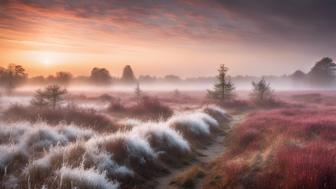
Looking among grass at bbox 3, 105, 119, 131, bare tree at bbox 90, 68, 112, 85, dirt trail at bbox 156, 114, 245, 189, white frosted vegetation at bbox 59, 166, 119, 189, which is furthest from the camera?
bare tree at bbox 90, 68, 112, 85

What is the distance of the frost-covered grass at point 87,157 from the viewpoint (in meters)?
8.34

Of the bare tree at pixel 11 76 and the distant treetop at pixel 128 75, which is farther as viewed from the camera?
the distant treetop at pixel 128 75

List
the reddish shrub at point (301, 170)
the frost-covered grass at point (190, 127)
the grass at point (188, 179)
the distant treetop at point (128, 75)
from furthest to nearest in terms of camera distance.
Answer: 1. the distant treetop at point (128, 75)
2. the frost-covered grass at point (190, 127)
3. the grass at point (188, 179)
4. the reddish shrub at point (301, 170)

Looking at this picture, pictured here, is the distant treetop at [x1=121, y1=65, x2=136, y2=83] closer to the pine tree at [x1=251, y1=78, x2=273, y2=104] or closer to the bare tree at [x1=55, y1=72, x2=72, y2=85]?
the bare tree at [x1=55, y1=72, x2=72, y2=85]

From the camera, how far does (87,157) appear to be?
995 cm

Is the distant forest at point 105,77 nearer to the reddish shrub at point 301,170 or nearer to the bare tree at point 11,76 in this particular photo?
the bare tree at point 11,76

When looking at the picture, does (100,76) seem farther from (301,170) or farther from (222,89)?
(301,170)

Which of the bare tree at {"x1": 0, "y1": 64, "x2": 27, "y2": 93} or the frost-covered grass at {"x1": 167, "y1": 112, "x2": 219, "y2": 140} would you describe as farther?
the bare tree at {"x1": 0, "y1": 64, "x2": 27, "y2": 93}

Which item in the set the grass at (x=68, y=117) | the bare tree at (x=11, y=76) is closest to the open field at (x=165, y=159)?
the grass at (x=68, y=117)

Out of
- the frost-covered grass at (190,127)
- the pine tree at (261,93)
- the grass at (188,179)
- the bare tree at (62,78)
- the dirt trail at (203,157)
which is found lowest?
the dirt trail at (203,157)

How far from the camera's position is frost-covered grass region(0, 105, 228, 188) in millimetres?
8336

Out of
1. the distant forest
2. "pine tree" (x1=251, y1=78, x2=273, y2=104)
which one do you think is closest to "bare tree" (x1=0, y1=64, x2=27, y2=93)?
the distant forest

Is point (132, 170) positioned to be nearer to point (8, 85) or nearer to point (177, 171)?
point (177, 171)

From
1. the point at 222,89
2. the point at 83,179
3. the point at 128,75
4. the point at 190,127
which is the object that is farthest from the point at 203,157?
the point at 128,75
